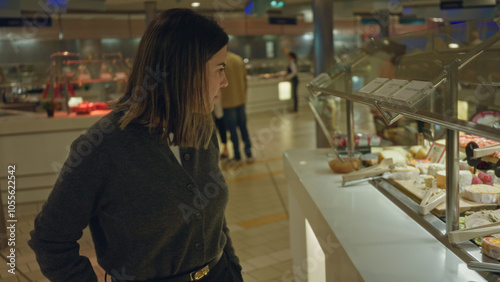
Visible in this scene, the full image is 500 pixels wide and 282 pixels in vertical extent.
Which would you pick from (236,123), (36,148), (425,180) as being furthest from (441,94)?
(236,123)

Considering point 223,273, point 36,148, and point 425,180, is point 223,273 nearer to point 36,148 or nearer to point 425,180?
point 425,180

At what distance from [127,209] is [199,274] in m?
0.32

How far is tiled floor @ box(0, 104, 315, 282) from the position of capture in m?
3.72

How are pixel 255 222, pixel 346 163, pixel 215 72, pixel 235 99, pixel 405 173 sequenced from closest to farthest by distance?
pixel 215 72 → pixel 405 173 → pixel 346 163 → pixel 255 222 → pixel 235 99

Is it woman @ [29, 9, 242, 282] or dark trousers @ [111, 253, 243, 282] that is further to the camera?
dark trousers @ [111, 253, 243, 282]

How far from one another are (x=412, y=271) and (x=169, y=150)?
901 mm

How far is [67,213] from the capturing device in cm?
138

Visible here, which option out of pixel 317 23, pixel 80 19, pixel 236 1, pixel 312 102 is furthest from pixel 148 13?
pixel 80 19

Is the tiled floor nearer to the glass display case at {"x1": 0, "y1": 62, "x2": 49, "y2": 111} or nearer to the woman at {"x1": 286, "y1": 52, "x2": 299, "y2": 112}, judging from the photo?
the glass display case at {"x1": 0, "y1": 62, "x2": 49, "y2": 111}

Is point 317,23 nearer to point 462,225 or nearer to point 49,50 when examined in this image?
point 462,225

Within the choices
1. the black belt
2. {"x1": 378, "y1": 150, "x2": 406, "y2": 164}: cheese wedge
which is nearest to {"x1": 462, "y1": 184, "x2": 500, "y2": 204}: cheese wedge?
{"x1": 378, "y1": 150, "x2": 406, "y2": 164}: cheese wedge

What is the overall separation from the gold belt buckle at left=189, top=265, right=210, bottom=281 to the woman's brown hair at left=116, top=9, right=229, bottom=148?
1.34ft

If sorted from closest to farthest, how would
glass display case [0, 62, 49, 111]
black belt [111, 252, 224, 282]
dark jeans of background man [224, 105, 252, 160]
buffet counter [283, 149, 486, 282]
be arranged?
black belt [111, 252, 224, 282]
buffet counter [283, 149, 486, 282]
glass display case [0, 62, 49, 111]
dark jeans of background man [224, 105, 252, 160]

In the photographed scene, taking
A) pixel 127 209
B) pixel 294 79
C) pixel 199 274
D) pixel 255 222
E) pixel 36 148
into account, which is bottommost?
pixel 255 222
